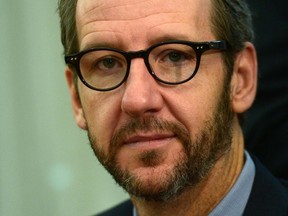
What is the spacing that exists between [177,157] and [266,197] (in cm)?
34

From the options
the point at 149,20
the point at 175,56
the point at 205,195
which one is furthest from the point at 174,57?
the point at 205,195

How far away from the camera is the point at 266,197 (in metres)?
1.58

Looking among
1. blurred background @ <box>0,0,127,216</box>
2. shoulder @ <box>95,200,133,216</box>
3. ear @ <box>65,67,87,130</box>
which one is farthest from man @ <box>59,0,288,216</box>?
blurred background @ <box>0,0,127,216</box>

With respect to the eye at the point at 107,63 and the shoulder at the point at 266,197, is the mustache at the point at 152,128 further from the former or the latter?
the shoulder at the point at 266,197

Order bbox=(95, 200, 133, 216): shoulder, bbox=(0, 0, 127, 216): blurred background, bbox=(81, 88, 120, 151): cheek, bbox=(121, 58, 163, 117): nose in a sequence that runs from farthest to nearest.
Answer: bbox=(0, 0, 127, 216): blurred background < bbox=(95, 200, 133, 216): shoulder < bbox=(81, 88, 120, 151): cheek < bbox=(121, 58, 163, 117): nose

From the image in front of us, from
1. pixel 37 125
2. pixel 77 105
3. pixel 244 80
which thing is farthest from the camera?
pixel 37 125

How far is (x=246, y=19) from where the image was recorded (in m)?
1.73

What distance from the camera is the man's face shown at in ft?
4.73

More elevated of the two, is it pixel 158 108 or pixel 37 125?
pixel 158 108

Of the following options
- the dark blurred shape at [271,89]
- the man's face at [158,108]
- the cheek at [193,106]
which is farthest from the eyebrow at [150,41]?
the dark blurred shape at [271,89]

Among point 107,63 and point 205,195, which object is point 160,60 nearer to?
point 107,63

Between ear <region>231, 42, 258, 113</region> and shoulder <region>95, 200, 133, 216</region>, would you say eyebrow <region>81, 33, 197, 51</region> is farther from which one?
shoulder <region>95, 200, 133, 216</region>

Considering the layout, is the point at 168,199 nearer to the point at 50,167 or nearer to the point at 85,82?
the point at 85,82

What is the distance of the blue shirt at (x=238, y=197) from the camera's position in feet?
5.17
